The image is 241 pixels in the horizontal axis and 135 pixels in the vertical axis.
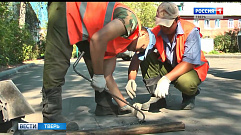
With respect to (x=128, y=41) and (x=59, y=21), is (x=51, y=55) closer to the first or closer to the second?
(x=59, y=21)

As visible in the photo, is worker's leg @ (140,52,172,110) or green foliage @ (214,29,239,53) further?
green foliage @ (214,29,239,53)

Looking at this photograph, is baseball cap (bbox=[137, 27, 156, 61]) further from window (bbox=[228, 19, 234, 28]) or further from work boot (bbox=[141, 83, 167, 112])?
window (bbox=[228, 19, 234, 28])

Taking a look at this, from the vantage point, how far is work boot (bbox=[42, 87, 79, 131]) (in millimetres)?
2523

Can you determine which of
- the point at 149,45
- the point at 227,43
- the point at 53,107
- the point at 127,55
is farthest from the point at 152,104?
the point at 227,43

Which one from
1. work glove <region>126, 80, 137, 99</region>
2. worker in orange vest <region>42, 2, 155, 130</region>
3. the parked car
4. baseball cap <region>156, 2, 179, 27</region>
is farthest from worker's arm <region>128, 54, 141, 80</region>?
the parked car

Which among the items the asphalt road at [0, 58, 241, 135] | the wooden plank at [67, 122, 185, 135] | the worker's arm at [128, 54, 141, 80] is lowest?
the asphalt road at [0, 58, 241, 135]

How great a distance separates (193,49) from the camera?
3.19 meters

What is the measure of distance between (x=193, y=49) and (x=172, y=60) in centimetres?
32

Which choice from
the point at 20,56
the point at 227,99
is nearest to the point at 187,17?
the point at 20,56

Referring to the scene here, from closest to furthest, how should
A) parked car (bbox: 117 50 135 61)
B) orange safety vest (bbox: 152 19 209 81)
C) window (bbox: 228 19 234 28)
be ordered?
orange safety vest (bbox: 152 19 209 81)
parked car (bbox: 117 50 135 61)
window (bbox: 228 19 234 28)

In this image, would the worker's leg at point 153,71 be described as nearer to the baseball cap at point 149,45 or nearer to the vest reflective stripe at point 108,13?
the baseball cap at point 149,45

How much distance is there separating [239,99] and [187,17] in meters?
37.5

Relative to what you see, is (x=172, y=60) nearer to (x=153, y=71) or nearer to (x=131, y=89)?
(x=153, y=71)

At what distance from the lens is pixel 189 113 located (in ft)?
11.1
